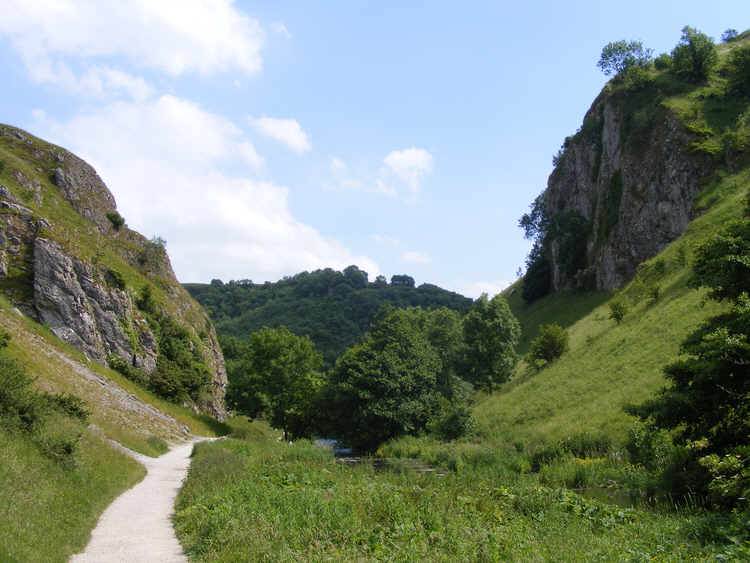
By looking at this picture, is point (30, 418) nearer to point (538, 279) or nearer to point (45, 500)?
point (45, 500)

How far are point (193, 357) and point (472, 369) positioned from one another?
107ft

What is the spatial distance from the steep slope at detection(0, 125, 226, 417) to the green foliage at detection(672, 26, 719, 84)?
228 feet

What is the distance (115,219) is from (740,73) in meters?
78.8

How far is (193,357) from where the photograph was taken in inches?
2280

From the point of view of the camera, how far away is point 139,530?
10.9 metres

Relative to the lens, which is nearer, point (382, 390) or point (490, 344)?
point (382, 390)

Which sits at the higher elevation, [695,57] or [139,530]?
[695,57]

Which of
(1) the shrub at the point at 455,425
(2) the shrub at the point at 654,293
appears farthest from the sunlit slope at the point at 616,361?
(1) the shrub at the point at 455,425

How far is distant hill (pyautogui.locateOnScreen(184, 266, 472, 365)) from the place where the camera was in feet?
415

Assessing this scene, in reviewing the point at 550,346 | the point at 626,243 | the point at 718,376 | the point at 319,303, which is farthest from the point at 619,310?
the point at 319,303

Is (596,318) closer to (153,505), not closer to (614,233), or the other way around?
(614,233)

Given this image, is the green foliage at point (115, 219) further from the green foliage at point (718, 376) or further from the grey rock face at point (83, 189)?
the green foliage at point (718, 376)

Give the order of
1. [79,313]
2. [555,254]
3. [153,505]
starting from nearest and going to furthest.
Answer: [153,505], [79,313], [555,254]

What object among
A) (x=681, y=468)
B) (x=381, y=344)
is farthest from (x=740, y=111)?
(x=681, y=468)
